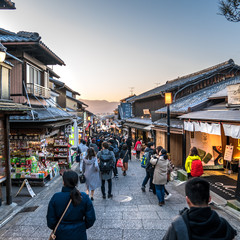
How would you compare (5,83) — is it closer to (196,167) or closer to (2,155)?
(2,155)

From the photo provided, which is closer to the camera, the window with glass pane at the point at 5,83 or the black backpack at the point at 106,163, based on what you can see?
the black backpack at the point at 106,163

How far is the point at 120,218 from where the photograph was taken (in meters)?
6.30

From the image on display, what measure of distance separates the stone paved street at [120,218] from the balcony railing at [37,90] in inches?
234

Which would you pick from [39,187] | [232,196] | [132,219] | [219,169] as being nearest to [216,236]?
[132,219]

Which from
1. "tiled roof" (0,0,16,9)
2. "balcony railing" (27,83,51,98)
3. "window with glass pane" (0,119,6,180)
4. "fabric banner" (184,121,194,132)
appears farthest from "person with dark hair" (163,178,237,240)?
"tiled roof" (0,0,16,9)

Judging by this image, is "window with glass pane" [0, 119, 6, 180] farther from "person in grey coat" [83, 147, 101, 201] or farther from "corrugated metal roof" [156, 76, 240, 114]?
"corrugated metal roof" [156, 76, 240, 114]

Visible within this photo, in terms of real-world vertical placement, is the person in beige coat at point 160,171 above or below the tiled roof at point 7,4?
below

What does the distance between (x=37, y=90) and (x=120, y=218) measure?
9.53 metres

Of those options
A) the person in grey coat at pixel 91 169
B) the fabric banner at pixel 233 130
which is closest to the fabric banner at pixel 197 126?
the fabric banner at pixel 233 130

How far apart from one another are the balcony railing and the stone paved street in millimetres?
5944

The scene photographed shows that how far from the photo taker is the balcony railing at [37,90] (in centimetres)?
1161

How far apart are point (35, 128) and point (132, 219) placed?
7.18 m

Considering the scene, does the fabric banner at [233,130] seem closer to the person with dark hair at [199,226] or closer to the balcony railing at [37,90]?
the person with dark hair at [199,226]

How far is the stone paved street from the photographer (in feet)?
17.7
